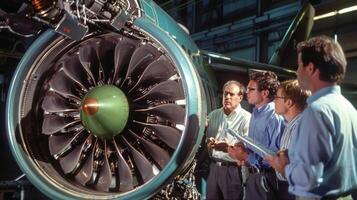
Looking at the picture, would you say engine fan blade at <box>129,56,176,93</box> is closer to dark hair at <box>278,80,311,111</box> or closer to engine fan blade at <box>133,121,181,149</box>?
engine fan blade at <box>133,121,181,149</box>

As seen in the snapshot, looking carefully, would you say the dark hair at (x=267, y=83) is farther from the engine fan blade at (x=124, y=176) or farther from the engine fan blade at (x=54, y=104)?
the engine fan blade at (x=54, y=104)

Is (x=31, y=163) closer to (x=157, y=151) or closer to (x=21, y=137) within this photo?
(x=21, y=137)

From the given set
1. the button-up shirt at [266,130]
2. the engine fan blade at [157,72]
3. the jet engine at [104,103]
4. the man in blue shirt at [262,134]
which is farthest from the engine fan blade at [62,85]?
the button-up shirt at [266,130]

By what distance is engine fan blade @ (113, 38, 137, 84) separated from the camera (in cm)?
277

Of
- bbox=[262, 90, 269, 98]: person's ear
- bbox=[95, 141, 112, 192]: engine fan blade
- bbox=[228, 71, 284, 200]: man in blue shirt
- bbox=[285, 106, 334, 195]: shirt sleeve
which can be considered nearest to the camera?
bbox=[285, 106, 334, 195]: shirt sleeve

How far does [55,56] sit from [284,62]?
13.5 ft

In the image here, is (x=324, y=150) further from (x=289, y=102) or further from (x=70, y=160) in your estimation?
(x=70, y=160)

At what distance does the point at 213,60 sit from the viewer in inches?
160

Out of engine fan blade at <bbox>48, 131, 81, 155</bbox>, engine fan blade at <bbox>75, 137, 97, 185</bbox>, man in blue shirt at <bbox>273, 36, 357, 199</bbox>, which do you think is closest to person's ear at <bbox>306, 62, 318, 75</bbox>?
man in blue shirt at <bbox>273, 36, 357, 199</bbox>

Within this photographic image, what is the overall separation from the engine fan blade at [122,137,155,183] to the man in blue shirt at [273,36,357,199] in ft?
3.23

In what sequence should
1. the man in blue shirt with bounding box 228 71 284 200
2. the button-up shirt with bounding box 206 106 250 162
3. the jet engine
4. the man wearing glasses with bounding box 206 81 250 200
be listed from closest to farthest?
the jet engine → the man in blue shirt with bounding box 228 71 284 200 → the man wearing glasses with bounding box 206 81 250 200 → the button-up shirt with bounding box 206 106 250 162

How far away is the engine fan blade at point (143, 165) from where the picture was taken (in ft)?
8.48

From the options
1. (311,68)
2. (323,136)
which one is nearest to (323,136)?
(323,136)

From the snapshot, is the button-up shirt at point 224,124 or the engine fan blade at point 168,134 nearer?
the engine fan blade at point 168,134
